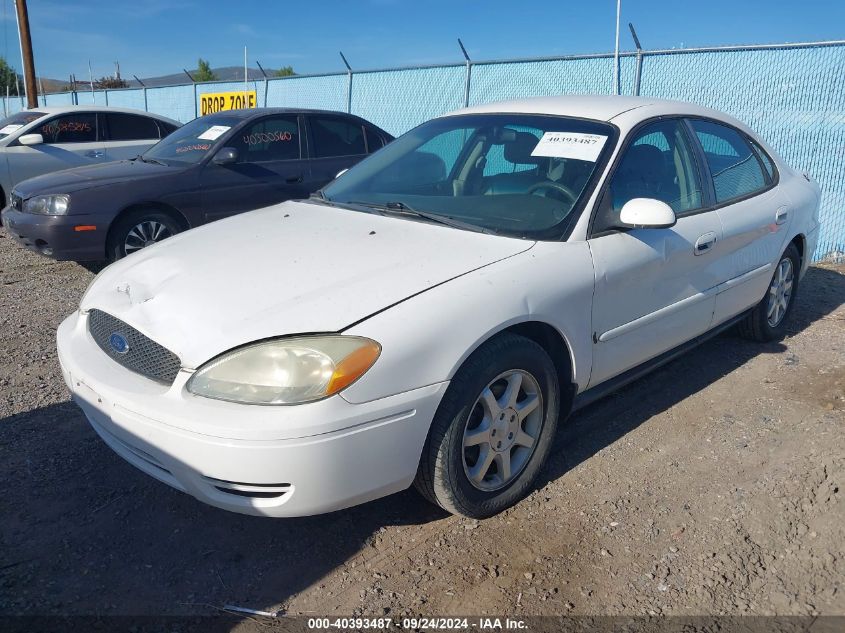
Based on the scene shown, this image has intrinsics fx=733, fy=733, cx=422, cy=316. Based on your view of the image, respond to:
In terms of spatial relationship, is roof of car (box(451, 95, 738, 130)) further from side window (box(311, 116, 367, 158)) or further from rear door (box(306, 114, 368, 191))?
side window (box(311, 116, 367, 158))

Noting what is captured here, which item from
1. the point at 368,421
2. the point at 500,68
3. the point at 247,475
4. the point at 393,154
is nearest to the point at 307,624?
the point at 247,475

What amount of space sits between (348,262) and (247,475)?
940 millimetres

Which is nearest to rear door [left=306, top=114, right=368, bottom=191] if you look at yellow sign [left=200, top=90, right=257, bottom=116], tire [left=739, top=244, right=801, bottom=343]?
tire [left=739, top=244, right=801, bottom=343]

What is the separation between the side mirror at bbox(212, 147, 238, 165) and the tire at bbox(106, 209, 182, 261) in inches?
27.0

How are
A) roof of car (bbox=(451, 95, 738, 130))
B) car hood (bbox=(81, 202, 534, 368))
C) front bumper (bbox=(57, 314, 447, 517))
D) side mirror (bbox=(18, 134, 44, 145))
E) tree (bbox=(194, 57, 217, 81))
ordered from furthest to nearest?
tree (bbox=(194, 57, 217, 81)) → side mirror (bbox=(18, 134, 44, 145)) → roof of car (bbox=(451, 95, 738, 130)) → car hood (bbox=(81, 202, 534, 368)) → front bumper (bbox=(57, 314, 447, 517))

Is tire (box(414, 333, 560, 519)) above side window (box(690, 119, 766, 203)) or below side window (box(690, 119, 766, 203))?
below

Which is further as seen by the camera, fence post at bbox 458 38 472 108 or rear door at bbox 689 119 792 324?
fence post at bbox 458 38 472 108

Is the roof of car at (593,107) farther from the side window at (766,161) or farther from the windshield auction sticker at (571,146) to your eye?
the side window at (766,161)

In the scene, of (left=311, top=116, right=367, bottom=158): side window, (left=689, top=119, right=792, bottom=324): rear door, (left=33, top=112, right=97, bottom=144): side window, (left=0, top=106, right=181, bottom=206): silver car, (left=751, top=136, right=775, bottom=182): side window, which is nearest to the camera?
(left=689, top=119, right=792, bottom=324): rear door

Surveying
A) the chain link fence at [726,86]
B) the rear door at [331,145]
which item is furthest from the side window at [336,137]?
the chain link fence at [726,86]

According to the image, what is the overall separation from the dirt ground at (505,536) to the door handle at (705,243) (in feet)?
2.96

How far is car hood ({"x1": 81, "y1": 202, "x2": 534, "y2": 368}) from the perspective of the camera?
8.33 feet

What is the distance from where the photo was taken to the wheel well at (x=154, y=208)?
21.3 ft

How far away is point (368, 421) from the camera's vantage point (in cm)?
244
